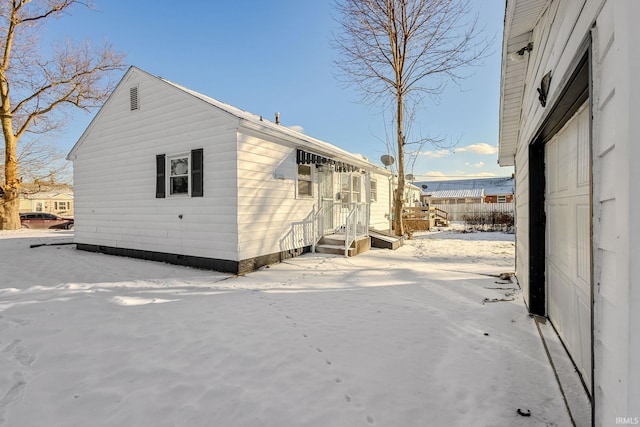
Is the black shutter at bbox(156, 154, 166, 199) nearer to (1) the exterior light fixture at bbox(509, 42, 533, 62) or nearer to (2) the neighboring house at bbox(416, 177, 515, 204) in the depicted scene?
(1) the exterior light fixture at bbox(509, 42, 533, 62)

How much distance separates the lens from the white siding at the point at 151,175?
6660 millimetres

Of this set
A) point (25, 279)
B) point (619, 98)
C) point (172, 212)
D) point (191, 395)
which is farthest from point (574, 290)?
point (25, 279)

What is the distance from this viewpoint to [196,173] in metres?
7.02

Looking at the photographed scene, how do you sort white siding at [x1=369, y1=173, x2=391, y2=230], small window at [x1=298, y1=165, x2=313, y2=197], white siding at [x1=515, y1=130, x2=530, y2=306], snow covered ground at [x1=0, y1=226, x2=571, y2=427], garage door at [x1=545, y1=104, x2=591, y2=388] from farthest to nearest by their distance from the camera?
1. white siding at [x1=369, y1=173, x2=391, y2=230]
2. small window at [x1=298, y1=165, x2=313, y2=197]
3. white siding at [x1=515, y1=130, x2=530, y2=306]
4. garage door at [x1=545, y1=104, x2=591, y2=388]
5. snow covered ground at [x1=0, y1=226, x2=571, y2=427]

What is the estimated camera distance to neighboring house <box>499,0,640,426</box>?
104 centimetres

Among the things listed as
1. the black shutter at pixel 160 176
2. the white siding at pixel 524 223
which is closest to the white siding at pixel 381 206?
the black shutter at pixel 160 176

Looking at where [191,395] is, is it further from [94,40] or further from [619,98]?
[94,40]

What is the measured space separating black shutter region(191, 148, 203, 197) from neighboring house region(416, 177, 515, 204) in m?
28.9

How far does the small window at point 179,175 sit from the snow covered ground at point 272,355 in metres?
2.65

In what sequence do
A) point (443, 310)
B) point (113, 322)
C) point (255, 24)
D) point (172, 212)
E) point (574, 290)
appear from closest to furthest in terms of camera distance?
1. point (574, 290)
2. point (113, 322)
3. point (443, 310)
4. point (172, 212)
5. point (255, 24)

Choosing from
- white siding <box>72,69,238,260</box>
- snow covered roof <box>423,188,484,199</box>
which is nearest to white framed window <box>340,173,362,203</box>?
white siding <box>72,69,238,260</box>

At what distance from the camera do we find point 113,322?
3.60 metres

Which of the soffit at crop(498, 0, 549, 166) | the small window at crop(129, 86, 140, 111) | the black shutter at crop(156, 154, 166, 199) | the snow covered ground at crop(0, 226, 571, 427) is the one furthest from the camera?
the small window at crop(129, 86, 140, 111)

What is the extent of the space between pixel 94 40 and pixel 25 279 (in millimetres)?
18396
